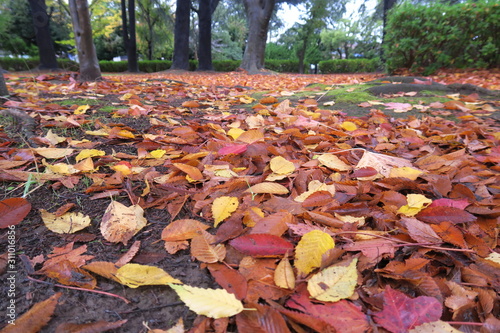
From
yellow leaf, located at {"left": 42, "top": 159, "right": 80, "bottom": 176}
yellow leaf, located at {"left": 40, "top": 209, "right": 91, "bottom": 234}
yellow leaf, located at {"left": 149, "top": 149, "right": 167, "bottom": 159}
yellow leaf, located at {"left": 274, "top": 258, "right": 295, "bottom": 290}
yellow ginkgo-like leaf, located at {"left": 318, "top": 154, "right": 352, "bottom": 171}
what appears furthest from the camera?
yellow leaf, located at {"left": 149, "top": 149, "right": 167, "bottom": 159}

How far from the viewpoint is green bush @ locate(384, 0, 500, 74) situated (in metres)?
5.42

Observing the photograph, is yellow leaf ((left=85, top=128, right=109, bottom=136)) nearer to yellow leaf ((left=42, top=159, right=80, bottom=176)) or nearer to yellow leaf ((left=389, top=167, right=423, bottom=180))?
yellow leaf ((left=42, top=159, right=80, bottom=176))

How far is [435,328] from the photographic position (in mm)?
566

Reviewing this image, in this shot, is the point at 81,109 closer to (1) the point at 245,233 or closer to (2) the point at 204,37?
(1) the point at 245,233

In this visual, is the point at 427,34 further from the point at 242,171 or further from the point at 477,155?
the point at 242,171

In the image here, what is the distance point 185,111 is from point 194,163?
4.14 ft

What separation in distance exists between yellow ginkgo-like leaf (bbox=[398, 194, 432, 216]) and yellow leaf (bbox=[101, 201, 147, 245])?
86 centimetres

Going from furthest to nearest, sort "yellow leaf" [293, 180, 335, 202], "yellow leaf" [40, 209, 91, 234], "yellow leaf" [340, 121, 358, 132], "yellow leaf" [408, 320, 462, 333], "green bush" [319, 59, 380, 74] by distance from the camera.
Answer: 1. "green bush" [319, 59, 380, 74]
2. "yellow leaf" [340, 121, 358, 132]
3. "yellow leaf" [293, 180, 335, 202]
4. "yellow leaf" [40, 209, 91, 234]
5. "yellow leaf" [408, 320, 462, 333]

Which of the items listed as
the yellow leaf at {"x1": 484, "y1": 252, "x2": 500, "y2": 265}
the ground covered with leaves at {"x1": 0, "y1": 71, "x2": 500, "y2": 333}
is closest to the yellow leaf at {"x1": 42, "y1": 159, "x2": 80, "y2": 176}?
the ground covered with leaves at {"x1": 0, "y1": 71, "x2": 500, "y2": 333}

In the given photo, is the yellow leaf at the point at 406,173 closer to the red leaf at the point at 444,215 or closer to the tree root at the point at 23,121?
the red leaf at the point at 444,215

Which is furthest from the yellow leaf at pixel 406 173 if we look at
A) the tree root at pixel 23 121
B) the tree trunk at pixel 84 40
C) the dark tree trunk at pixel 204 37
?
the dark tree trunk at pixel 204 37

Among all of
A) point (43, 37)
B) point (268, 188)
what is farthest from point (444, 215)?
point (43, 37)

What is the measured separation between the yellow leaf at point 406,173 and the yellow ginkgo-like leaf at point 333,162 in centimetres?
18

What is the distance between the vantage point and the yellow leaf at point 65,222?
871 mm
